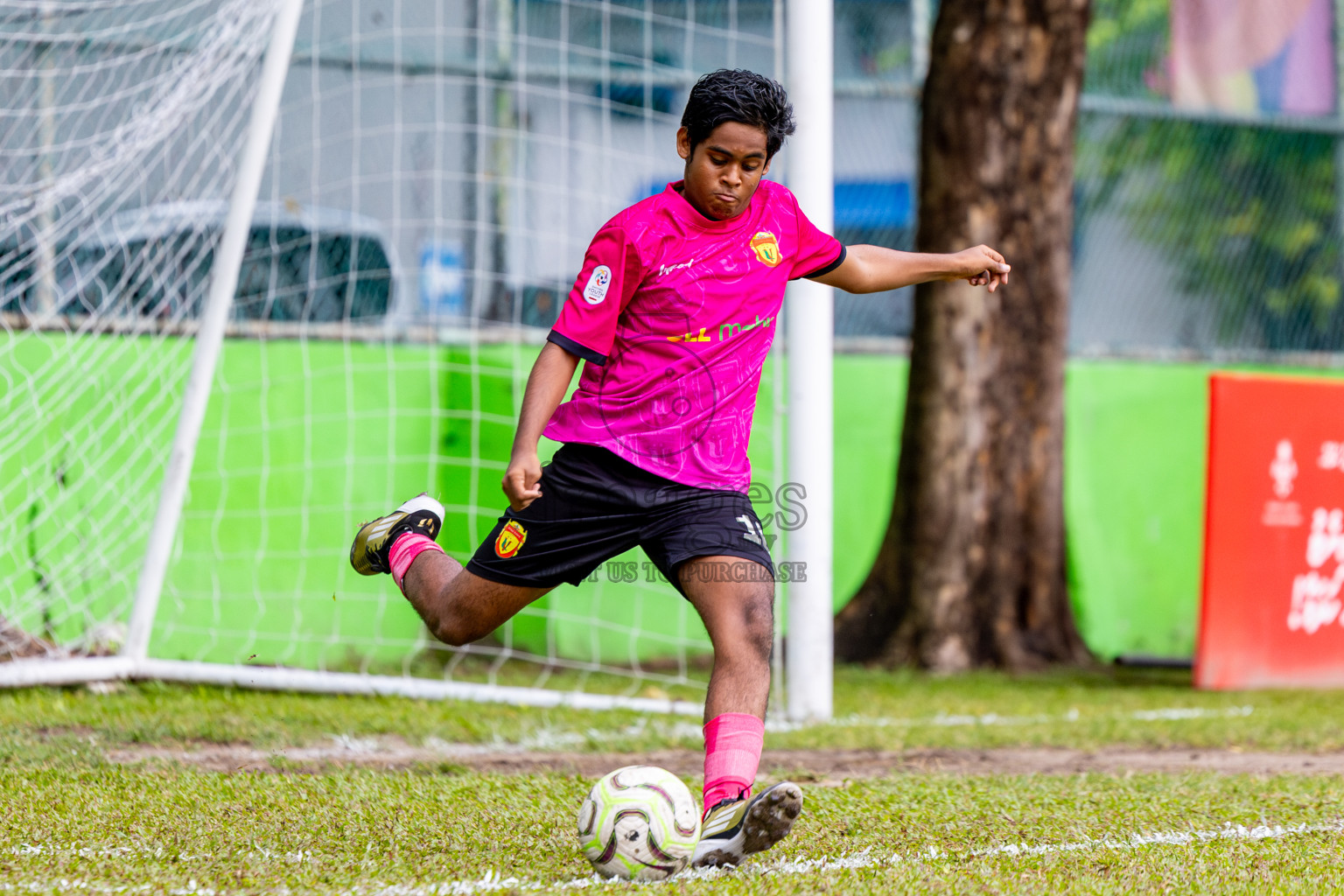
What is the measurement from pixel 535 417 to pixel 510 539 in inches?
13.9

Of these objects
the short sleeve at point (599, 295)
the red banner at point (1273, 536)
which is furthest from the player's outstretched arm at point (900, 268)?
the red banner at point (1273, 536)

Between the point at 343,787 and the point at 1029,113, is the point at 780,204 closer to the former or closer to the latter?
the point at 343,787

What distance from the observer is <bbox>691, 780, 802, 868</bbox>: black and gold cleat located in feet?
8.36

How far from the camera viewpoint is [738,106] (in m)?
2.89

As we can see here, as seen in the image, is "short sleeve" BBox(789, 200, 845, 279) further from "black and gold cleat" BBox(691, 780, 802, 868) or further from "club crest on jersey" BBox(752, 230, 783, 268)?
Answer: "black and gold cleat" BBox(691, 780, 802, 868)

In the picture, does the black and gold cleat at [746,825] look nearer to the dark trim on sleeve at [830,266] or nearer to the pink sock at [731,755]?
the pink sock at [731,755]

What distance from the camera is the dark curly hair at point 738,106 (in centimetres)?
290

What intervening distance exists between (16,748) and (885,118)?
5.70m

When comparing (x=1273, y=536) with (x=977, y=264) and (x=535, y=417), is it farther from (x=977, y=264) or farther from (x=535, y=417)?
(x=535, y=417)

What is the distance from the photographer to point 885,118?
7863 mm

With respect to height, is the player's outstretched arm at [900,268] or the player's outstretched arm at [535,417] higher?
the player's outstretched arm at [900,268]

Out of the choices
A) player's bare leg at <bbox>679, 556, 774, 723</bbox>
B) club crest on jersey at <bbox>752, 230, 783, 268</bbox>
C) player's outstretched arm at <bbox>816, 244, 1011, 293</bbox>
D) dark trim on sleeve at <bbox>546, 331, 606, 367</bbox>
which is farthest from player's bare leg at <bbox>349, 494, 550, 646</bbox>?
player's outstretched arm at <bbox>816, 244, 1011, 293</bbox>

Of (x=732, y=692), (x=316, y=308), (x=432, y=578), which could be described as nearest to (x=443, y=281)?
(x=316, y=308)

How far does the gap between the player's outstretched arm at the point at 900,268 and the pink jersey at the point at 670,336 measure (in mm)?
275
